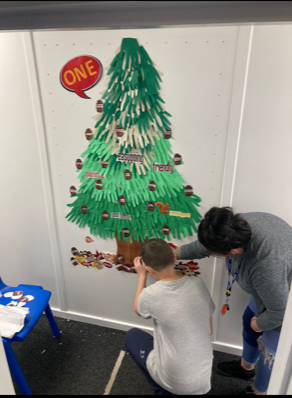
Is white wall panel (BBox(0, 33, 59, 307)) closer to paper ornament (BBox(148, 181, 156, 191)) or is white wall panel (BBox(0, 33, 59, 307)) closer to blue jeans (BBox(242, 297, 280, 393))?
paper ornament (BBox(148, 181, 156, 191))

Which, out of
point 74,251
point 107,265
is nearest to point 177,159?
point 107,265

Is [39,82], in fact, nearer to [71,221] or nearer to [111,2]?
[71,221]

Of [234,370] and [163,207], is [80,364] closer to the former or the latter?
[234,370]

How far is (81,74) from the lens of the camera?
5.63ft

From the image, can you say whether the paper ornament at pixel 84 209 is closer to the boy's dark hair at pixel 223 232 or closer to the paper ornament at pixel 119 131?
the paper ornament at pixel 119 131

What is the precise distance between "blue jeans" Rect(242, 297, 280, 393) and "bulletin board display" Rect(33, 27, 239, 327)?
1.17ft

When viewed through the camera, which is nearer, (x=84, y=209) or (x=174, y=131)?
(x=174, y=131)

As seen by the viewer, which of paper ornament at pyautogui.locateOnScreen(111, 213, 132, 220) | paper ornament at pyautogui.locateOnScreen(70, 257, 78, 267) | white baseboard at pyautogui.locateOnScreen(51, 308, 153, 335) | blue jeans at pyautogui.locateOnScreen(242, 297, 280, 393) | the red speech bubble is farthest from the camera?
white baseboard at pyautogui.locateOnScreen(51, 308, 153, 335)

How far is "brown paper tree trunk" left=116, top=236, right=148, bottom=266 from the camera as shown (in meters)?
2.10

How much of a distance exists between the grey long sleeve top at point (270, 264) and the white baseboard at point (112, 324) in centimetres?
84

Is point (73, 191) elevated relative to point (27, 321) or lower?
elevated

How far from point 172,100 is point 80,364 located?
6.67 feet

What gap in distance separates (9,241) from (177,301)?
170 centimetres

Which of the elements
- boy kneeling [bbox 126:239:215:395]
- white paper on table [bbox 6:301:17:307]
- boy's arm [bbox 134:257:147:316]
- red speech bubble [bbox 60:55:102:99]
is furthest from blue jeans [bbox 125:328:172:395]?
red speech bubble [bbox 60:55:102:99]
